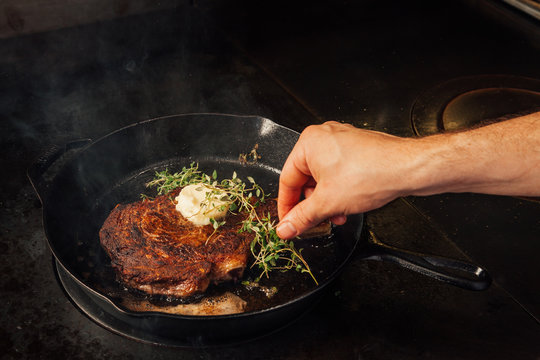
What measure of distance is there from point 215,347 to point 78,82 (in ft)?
8.13

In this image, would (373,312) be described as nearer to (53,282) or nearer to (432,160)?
(432,160)

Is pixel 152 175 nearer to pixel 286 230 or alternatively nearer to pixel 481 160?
pixel 286 230

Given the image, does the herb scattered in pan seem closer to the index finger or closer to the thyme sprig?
the thyme sprig

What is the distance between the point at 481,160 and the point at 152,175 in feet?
6.10

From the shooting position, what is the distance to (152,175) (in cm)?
264

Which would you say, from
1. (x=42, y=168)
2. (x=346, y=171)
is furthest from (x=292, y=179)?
(x=42, y=168)

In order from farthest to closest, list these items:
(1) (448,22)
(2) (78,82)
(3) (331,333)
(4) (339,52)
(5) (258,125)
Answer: (1) (448,22)
(4) (339,52)
(2) (78,82)
(5) (258,125)
(3) (331,333)

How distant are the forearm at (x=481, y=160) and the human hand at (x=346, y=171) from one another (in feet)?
0.27

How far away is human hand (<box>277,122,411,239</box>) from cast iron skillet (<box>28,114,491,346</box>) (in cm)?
29

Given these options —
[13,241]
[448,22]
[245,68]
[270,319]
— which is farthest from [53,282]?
[448,22]

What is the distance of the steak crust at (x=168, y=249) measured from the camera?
6.40ft

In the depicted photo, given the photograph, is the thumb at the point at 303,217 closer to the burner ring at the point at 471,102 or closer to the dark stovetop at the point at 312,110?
the dark stovetop at the point at 312,110

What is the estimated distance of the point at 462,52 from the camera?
3955 millimetres

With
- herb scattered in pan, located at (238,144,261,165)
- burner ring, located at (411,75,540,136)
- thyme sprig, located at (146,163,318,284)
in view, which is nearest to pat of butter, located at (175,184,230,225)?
thyme sprig, located at (146,163,318,284)
